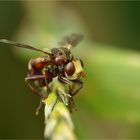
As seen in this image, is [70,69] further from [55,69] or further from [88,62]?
[88,62]

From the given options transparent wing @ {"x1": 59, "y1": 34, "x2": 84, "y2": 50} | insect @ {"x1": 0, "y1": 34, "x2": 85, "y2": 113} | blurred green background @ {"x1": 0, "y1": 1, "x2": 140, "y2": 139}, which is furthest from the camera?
blurred green background @ {"x1": 0, "y1": 1, "x2": 140, "y2": 139}

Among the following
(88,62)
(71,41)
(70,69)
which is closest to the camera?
(70,69)

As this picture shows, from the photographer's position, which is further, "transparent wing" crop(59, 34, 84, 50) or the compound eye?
"transparent wing" crop(59, 34, 84, 50)

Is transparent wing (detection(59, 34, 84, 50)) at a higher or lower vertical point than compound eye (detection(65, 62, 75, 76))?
higher

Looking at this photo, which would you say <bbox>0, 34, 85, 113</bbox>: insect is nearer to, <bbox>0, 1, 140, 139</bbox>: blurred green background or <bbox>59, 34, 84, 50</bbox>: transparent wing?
<bbox>59, 34, 84, 50</bbox>: transparent wing

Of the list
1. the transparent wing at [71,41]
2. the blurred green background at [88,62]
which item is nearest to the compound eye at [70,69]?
the transparent wing at [71,41]

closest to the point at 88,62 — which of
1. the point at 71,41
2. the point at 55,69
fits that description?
the point at 71,41

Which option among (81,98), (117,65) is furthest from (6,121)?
(117,65)

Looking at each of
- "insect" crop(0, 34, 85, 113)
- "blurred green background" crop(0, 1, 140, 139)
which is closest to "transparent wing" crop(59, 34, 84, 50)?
"insect" crop(0, 34, 85, 113)
